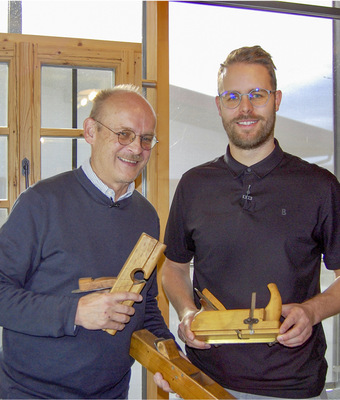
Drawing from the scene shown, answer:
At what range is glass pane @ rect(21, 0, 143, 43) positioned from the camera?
2.70m

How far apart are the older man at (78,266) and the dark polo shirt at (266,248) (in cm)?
25

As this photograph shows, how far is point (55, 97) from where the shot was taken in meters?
2.66

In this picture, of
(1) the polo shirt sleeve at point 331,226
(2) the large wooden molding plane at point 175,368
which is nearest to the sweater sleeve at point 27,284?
(2) the large wooden molding plane at point 175,368

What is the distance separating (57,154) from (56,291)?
4.54 feet

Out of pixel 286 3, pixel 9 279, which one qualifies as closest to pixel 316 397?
pixel 9 279

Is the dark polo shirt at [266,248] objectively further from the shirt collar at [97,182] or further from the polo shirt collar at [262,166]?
the shirt collar at [97,182]

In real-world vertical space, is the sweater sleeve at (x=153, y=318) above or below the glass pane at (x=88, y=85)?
below

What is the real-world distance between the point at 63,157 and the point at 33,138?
23 centimetres

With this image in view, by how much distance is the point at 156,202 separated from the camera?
9.22 feet

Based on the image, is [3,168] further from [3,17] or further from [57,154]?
[3,17]

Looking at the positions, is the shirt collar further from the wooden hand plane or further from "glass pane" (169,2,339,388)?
"glass pane" (169,2,339,388)

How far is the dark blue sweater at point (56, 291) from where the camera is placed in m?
1.34

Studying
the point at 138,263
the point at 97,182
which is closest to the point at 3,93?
the point at 97,182

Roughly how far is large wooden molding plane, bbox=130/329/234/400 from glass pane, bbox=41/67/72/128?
1.57 meters
